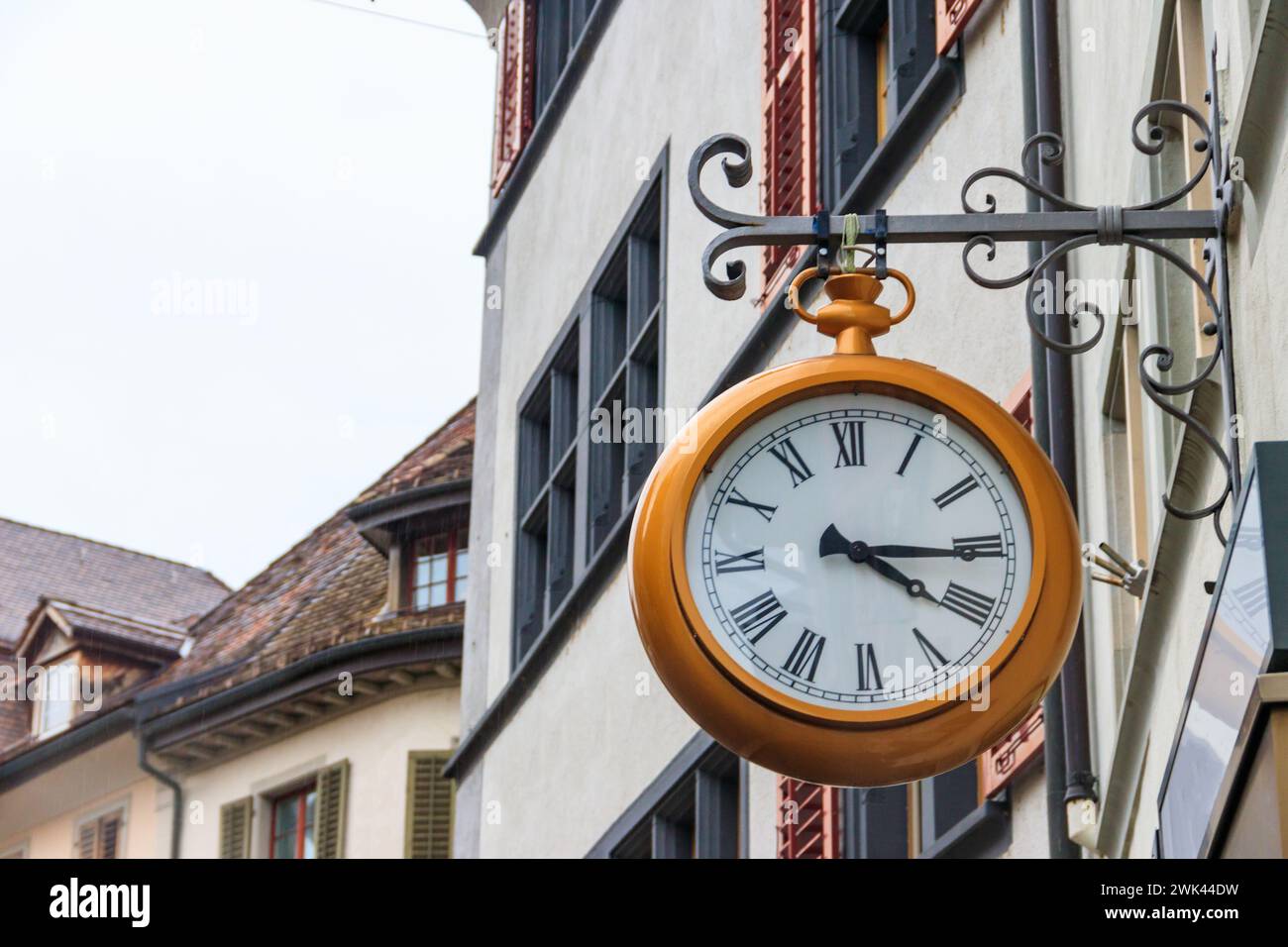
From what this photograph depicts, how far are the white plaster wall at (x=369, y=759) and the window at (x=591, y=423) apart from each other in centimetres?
866

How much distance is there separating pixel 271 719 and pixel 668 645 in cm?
2595

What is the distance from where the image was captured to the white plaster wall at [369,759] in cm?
2930

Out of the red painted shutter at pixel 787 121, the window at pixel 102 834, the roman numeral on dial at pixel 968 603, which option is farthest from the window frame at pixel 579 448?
the window at pixel 102 834

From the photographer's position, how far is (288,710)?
1205 inches

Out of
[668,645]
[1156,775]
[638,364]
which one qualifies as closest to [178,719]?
[638,364]

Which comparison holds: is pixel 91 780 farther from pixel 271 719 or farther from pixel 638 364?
pixel 638 364

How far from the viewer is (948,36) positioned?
480 inches

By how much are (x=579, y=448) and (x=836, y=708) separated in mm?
14116

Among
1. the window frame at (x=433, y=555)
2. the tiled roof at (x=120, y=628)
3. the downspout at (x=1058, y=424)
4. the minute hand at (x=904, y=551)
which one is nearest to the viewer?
the minute hand at (x=904, y=551)

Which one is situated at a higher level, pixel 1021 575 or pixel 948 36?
pixel 948 36

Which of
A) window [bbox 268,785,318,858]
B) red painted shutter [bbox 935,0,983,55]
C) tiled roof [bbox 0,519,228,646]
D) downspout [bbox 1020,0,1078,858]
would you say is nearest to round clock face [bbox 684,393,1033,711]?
downspout [bbox 1020,0,1078,858]

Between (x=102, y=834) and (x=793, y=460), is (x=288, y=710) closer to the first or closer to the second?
(x=102, y=834)

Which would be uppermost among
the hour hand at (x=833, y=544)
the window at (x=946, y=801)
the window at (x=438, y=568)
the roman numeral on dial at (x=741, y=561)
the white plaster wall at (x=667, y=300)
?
the window at (x=438, y=568)

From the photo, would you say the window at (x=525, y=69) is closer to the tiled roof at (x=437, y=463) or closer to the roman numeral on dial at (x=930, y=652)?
the tiled roof at (x=437, y=463)
